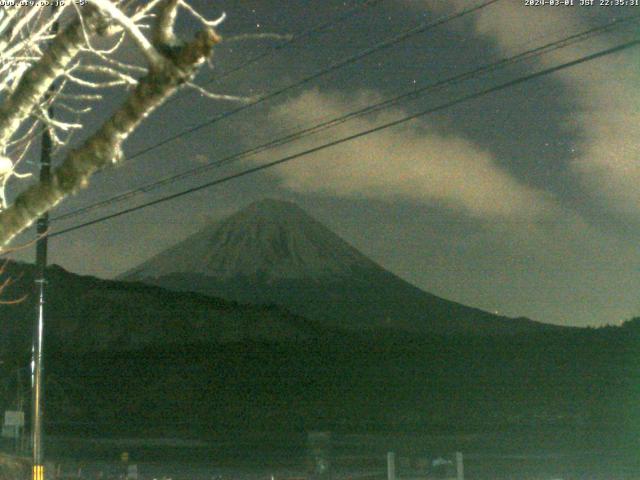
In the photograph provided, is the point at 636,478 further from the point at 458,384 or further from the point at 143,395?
the point at 143,395

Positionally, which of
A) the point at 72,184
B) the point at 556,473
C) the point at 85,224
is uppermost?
the point at 85,224

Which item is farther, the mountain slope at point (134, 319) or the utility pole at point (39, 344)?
the mountain slope at point (134, 319)

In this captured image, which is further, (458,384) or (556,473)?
(458,384)

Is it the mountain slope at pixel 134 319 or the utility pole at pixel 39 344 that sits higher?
the mountain slope at pixel 134 319

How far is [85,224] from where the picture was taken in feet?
61.0

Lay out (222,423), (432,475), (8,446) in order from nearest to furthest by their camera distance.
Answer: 1. (432,475)
2. (8,446)
3. (222,423)

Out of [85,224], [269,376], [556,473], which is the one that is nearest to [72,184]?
[85,224]

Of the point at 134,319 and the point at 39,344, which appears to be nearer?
the point at 39,344

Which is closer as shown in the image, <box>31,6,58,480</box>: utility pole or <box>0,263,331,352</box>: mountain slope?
<box>31,6,58,480</box>: utility pole

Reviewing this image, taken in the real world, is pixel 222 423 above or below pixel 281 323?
below

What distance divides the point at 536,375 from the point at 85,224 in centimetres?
7517

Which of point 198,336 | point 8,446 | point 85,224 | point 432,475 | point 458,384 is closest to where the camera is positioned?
point 85,224

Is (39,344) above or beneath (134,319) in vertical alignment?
beneath

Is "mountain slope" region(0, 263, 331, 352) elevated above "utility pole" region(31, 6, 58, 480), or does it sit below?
above
